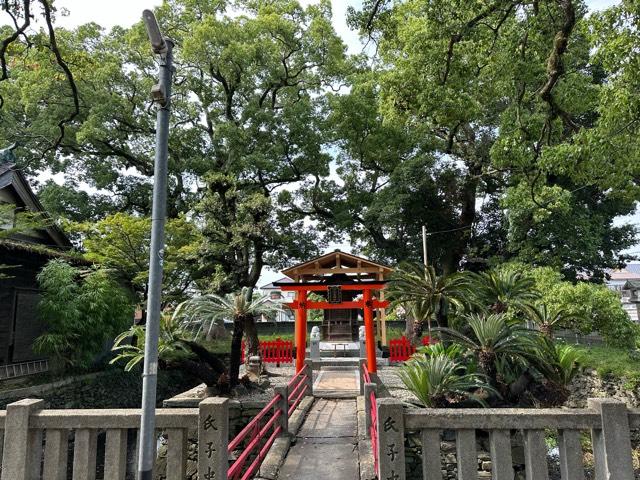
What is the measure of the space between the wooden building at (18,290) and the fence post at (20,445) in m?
11.0

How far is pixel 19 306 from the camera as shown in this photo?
47.9 ft

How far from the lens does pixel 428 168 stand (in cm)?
2253

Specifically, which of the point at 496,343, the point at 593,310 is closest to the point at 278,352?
the point at 593,310

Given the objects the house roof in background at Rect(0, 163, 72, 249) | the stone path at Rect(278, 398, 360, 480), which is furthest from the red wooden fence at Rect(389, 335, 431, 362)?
the house roof in background at Rect(0, 163, 72, 249)

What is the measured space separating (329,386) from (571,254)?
13291 millimetres

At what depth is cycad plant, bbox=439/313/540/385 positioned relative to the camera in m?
8.16

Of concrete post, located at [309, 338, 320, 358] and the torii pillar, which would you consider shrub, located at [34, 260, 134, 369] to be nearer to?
the torii pillar

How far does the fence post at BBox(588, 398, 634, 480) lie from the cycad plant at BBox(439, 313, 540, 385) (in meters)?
4.50

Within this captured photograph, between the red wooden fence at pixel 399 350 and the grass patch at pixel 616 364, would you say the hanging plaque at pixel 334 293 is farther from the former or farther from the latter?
the grass patch at pixel 616 364

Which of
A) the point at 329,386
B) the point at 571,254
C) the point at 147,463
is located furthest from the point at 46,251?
the point at 571,254

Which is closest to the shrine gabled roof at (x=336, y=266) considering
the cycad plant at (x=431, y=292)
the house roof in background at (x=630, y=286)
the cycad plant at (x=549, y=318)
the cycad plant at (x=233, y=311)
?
the cycad plant at (x=233, y=311)

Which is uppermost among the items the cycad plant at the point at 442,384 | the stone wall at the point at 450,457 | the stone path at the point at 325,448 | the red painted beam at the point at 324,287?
the red painted beam at the point at 324,287

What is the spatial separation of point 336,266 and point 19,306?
11200mm

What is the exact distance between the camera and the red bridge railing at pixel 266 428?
16.4 ft
